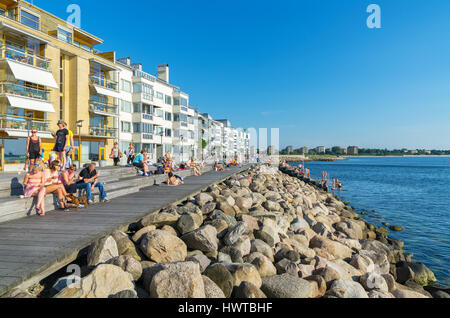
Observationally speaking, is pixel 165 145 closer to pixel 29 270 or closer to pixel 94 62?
pixel 94 62

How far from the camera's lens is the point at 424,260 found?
1073cm

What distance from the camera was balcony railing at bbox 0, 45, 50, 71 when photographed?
65.8ft

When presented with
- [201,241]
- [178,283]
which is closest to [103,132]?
[201,241]

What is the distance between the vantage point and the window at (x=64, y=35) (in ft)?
88.4

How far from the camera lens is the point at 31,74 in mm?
21594

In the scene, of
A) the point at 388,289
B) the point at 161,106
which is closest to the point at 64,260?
the point at 388,289

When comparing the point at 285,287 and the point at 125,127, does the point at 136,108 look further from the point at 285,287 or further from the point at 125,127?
the point at 285,287

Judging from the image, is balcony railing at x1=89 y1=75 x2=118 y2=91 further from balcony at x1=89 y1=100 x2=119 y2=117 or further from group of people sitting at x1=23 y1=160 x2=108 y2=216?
group of people sitting at x1=23 y1=160 x2=108 y2=216

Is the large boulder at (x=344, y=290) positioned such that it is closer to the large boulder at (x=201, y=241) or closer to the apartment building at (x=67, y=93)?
the large boulder at (x=201, y=241)

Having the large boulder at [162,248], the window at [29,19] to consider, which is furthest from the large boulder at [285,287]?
the window at [29,19]

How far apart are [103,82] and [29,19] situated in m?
8.64

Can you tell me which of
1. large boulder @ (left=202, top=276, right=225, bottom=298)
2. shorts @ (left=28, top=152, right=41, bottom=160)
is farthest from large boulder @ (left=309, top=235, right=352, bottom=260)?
shorts @ (left=28, top=152, right=41, bottom=160)

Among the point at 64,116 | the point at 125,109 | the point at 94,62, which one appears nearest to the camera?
the point at 64,116
